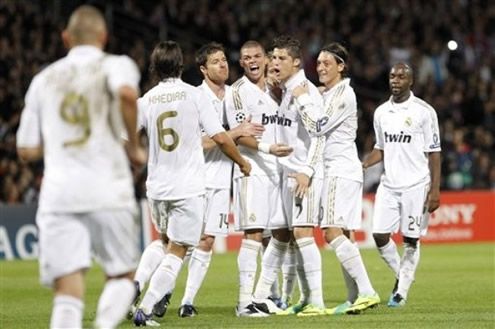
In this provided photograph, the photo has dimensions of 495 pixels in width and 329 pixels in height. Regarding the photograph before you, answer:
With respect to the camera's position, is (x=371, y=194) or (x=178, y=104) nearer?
(x=178, y=104)

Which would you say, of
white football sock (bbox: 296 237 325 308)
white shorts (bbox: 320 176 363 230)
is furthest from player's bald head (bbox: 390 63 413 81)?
white football sock (bbox: 296 237 325 308)

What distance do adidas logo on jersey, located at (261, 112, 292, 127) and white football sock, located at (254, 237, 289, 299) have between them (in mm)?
1164

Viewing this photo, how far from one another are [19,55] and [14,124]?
6.16 ft

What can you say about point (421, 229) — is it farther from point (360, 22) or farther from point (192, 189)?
point (360, 22)

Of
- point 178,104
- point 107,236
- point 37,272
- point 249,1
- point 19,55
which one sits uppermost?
point 249,1

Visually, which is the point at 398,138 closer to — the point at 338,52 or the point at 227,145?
the point at 338,52

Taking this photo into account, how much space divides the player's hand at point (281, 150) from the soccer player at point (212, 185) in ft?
3.91

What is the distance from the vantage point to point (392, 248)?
13.6 m

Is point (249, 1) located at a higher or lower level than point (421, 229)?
higher

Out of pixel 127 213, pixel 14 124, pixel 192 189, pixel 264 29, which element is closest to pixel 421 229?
pixel 192 189

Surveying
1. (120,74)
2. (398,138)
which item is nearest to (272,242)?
(398,138)

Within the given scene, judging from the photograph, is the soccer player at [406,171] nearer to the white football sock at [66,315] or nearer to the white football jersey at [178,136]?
the white football jersey at [178,136]

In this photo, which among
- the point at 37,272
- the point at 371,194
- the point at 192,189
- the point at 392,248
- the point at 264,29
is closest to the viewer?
the point at 192,189

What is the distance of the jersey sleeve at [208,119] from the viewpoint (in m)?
10.5
